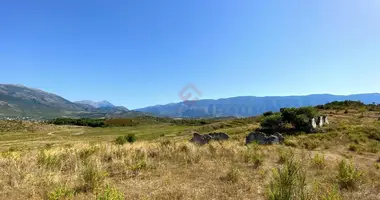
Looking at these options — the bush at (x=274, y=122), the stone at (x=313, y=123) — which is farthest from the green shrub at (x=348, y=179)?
the bush at (x=274, y=122)

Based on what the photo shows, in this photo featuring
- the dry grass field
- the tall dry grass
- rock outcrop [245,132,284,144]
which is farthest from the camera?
rock outcrop [245,132,284,144]

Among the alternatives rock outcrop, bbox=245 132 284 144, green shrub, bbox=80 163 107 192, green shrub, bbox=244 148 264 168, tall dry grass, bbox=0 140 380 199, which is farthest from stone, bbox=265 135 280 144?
green shrub, bbox=80 163 107 192

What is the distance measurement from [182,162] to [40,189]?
5187 mm

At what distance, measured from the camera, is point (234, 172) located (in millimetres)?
7676

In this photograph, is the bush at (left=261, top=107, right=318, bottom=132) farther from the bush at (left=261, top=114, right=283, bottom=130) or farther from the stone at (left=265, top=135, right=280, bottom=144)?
the stone at (left=265, top=135, right=280, bottom=144)

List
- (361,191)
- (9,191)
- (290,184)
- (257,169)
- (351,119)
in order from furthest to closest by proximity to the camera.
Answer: (351,119) → (257,169) → (361,191) → (9,191) → (290,184)

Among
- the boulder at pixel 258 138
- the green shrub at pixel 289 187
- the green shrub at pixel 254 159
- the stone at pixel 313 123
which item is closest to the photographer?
the green shrub at pixel 289 187

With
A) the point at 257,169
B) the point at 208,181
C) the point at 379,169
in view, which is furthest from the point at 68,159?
the point at 379,169

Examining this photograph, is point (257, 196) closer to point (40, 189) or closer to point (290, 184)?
point (290, 184)

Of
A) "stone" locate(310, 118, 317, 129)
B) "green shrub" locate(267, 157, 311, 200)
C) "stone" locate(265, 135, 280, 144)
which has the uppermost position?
"green shrub" locate(267, 157, 311, 200)

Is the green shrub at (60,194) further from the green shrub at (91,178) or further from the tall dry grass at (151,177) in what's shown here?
the green shrub at (91,178)

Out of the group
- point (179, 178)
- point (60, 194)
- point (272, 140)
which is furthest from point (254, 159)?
point (272, 140)

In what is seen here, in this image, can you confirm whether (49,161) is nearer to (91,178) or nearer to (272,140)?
(91,178)

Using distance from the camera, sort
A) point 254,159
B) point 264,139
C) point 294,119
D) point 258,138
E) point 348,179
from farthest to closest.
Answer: point 294,119
point 258,138
point 264,139
point 254,159
point 348,179
